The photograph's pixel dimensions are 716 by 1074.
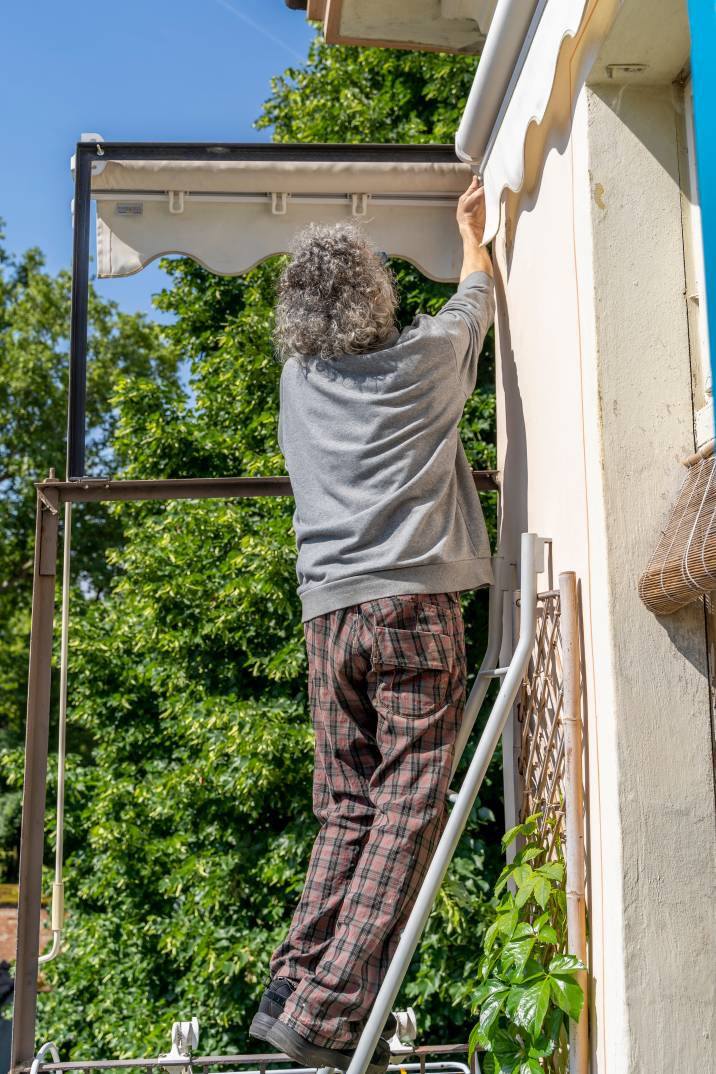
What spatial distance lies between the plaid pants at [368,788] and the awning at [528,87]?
0.99 m

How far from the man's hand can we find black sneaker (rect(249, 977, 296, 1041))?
5.43ft

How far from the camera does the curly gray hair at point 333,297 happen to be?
85.9 inches

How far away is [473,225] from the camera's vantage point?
2615 millimetres

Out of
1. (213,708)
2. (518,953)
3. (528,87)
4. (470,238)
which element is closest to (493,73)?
(528,87)

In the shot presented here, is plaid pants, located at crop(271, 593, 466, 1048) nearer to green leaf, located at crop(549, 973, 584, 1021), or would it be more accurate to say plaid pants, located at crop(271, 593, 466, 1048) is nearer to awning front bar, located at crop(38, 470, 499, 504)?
green leaf, located at crop(549, 973, 584, 1021)

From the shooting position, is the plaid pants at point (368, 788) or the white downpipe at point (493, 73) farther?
the white downpipe at point (493, 73)

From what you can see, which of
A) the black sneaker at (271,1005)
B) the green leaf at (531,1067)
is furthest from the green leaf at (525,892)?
the black sneaker at (271,1005)

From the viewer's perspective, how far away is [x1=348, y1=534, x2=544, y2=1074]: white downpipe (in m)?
1.82

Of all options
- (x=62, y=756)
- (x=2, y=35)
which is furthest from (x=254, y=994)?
(x=2, y=35)

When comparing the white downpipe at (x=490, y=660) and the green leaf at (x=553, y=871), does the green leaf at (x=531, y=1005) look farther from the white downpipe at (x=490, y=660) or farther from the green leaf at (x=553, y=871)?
the white downpipe at (x=490, y=660)

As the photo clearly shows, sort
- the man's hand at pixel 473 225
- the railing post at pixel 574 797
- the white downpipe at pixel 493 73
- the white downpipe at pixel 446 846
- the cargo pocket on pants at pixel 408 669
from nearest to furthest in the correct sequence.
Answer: the railing post at pixel 574 797, the white downpipe at pixel 446 846, the cargo pocket on pants at pixel 408 669, the white downpipe at pixel 493 73, the man's hand at pixel 473 225

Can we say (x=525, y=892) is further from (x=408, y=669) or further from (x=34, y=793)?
(x=34, y=793)

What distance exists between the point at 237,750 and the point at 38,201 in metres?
15.9

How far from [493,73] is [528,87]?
10.2 inches
